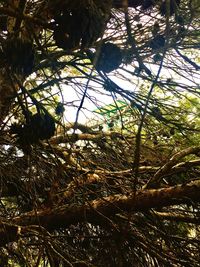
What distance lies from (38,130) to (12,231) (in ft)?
2.70

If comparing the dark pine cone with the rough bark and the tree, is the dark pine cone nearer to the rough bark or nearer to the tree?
the tree

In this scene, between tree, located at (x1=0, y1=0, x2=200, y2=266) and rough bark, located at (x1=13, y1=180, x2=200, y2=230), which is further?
rough bark, located at (x1=13, y1=180, x2=200, y2=230)

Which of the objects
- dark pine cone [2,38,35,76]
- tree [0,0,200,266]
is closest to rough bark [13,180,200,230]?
tree [0,0,200,266]

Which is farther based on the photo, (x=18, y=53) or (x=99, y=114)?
(x=99, y=114)

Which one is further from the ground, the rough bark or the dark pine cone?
the dark pine cone

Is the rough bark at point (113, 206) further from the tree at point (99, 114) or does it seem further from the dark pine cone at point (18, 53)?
the dark pine cone at point (18, 53)

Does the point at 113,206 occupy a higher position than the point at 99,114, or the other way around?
the point at 99,114

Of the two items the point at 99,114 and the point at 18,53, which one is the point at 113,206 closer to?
the point at 99,114

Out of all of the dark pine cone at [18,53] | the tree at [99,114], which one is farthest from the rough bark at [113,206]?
the dark pine cone at [18,53]

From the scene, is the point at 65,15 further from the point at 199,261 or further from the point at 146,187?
the point at 199,261

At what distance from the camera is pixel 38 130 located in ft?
6.91

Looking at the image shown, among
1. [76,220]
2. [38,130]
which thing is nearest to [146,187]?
[76,220]

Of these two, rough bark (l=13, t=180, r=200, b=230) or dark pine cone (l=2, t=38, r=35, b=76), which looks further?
rough bark (l=13, t=180, r=200, b=230)

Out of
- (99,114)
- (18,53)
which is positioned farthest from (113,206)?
(18,53)
